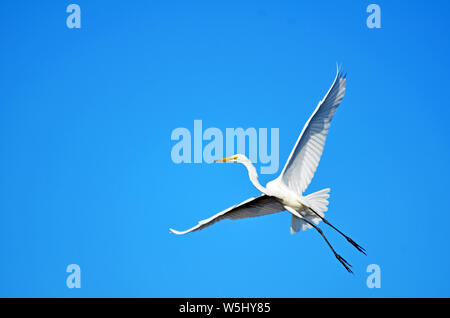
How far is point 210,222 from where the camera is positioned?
11906 mm

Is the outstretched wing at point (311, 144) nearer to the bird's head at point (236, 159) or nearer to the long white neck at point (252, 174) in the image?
the long white neck at point (252, 174)

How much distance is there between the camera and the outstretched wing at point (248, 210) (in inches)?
462

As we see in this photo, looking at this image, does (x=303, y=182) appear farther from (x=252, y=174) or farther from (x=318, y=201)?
(x=252, y=174)

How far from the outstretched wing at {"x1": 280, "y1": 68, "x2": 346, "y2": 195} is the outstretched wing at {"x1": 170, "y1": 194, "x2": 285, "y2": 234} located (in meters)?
0.64

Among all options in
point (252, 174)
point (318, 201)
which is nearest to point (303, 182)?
point (318, 201)

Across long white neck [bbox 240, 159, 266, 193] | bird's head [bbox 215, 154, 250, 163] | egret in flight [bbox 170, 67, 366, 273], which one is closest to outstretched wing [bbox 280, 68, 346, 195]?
egret in flight [bbox 170, 67, 366, 273]

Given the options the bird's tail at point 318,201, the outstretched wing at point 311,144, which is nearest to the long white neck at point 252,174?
the outstretched wing at point 311,144

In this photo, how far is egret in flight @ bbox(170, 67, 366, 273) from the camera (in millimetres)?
10992

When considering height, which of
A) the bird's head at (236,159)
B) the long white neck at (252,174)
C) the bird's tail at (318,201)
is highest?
the bird's head at (236,159)

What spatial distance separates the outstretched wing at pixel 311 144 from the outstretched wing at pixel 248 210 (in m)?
0.64

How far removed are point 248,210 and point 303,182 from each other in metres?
1.34
